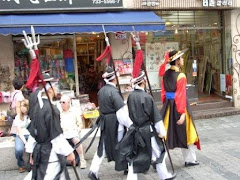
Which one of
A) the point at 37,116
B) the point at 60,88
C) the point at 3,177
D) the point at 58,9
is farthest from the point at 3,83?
the point at 37,116

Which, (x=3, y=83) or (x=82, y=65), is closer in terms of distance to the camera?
(x=3, y=83)

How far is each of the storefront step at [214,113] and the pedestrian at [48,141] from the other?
21.3ft

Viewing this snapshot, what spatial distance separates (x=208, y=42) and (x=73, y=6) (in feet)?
15.5

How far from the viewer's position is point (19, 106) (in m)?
6.87

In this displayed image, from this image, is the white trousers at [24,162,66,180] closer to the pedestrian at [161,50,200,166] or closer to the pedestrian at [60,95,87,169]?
the pedestrian at [60,95,87,169]

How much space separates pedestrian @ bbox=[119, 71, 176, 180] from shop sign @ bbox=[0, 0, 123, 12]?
4377 millimetres

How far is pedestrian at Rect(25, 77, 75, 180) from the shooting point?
4559 millimetres

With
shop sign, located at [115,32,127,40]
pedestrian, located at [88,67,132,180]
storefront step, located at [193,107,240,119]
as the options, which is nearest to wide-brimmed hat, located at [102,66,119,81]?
pedestrian, located at [88,67,132,180]

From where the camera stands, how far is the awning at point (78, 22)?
8367 mm

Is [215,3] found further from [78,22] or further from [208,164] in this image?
[208,164]

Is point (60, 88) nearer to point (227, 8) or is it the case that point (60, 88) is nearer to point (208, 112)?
point (208, 112)

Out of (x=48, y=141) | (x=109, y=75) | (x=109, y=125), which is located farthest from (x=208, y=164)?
(x=48, y=141)

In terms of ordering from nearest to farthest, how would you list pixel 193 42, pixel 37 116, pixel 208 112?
pixel 37 116, pixel 208 112, pixel 193 42

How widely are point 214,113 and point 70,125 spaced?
5.39 meters
